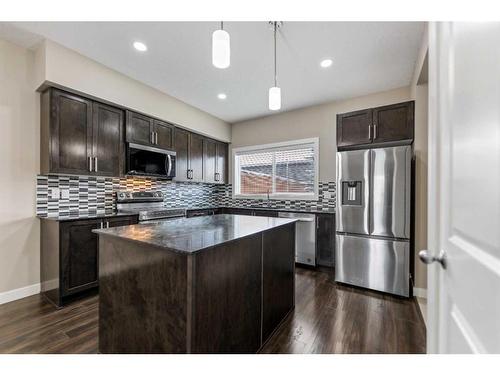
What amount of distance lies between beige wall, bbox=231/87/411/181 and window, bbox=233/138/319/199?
13cm

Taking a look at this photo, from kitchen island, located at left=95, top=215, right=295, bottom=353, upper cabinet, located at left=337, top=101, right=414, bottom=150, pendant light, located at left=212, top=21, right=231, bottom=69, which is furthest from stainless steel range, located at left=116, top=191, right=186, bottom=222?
upper cabinet, located at left=337, top=101, right=414, bottom=150

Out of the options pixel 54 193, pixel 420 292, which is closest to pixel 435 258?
pixel 420 292

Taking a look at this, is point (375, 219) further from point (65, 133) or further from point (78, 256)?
point (65, 133)

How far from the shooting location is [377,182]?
2.82 metres

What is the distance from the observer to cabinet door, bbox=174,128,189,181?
404cm

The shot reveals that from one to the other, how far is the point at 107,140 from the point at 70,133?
1.36 ft

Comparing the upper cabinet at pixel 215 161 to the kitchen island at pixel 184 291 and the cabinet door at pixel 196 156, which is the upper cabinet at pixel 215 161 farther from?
the kitchen island at pixel 184 291

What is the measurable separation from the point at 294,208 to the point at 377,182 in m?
1.73

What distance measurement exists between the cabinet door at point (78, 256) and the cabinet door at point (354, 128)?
3196 mm

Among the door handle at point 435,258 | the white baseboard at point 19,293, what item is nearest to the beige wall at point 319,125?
the door handle at point 435,258

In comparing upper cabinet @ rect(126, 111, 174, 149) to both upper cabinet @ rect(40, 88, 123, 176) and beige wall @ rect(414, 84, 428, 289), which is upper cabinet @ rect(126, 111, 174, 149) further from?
beige wall @ rect(414, 84, 428, 289)
